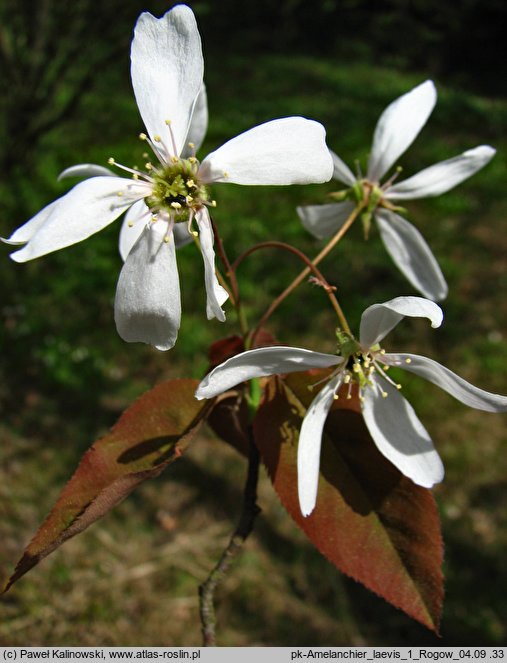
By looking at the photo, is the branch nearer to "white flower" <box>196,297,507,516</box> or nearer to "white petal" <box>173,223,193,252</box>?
"white flower" <box>196,297,507,516</box>

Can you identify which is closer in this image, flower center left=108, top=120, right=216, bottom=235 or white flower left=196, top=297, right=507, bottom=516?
white flower left=196, top=297, right=507, bottom=516

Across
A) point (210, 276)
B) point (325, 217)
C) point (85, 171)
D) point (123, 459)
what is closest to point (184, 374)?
point (325, 217)

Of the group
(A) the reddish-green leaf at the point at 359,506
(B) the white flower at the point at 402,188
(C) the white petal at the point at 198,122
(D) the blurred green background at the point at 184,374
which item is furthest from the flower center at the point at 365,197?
(D) the blurred green background at the point at 184,374

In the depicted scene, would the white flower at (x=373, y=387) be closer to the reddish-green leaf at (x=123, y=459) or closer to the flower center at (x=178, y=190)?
the reddish-green leaf at (x=123, y=459)

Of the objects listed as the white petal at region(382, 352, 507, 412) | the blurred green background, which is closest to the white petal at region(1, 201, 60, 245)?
the white petal at region(382, 352, 507, 412)

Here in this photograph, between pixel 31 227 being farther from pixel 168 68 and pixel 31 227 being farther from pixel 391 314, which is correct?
pixel 391 314

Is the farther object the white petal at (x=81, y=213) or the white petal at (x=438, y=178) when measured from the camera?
the white petal at (x=438, y=178)

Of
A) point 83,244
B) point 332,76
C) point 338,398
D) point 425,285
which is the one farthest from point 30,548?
point 332,76
